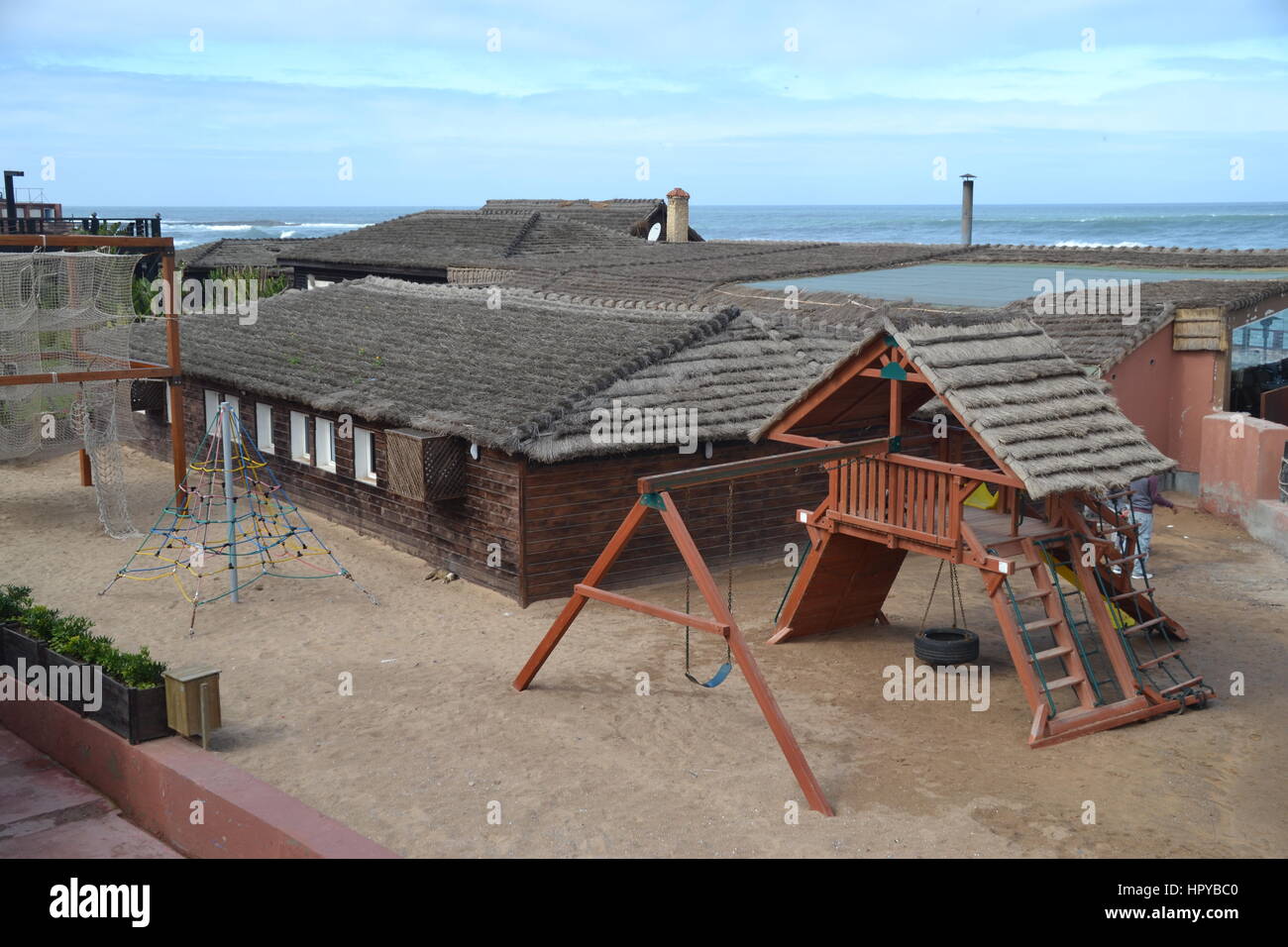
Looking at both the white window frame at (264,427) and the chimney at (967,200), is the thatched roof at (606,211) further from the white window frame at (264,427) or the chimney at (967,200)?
the white window frame at (264,427)

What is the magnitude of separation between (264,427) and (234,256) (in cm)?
3116

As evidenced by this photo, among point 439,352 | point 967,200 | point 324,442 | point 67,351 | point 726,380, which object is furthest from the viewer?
point 967,200

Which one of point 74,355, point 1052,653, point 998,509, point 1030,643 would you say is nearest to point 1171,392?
point 998,509

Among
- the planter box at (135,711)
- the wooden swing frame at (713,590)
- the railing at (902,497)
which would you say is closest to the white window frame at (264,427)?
the wooden swing frame at (713,590)

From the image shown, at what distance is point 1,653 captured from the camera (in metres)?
11.2

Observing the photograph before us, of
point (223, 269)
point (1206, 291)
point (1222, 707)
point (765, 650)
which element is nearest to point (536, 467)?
point (765, 650)

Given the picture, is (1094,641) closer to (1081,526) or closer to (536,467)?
(1081,526)

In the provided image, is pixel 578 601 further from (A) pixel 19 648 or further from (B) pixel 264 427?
(B) pixel 264 427

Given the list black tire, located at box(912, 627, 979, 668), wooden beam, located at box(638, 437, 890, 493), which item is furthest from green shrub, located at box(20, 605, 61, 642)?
black tire, located at box(912, 627, 979, 668)

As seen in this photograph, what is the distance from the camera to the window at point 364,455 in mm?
17234

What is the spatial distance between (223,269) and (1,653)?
34.7 meters

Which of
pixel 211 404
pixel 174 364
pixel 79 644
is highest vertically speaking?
pixel 174 364

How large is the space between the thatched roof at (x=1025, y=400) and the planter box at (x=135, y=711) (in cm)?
642

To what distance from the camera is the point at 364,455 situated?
57.2 feet
